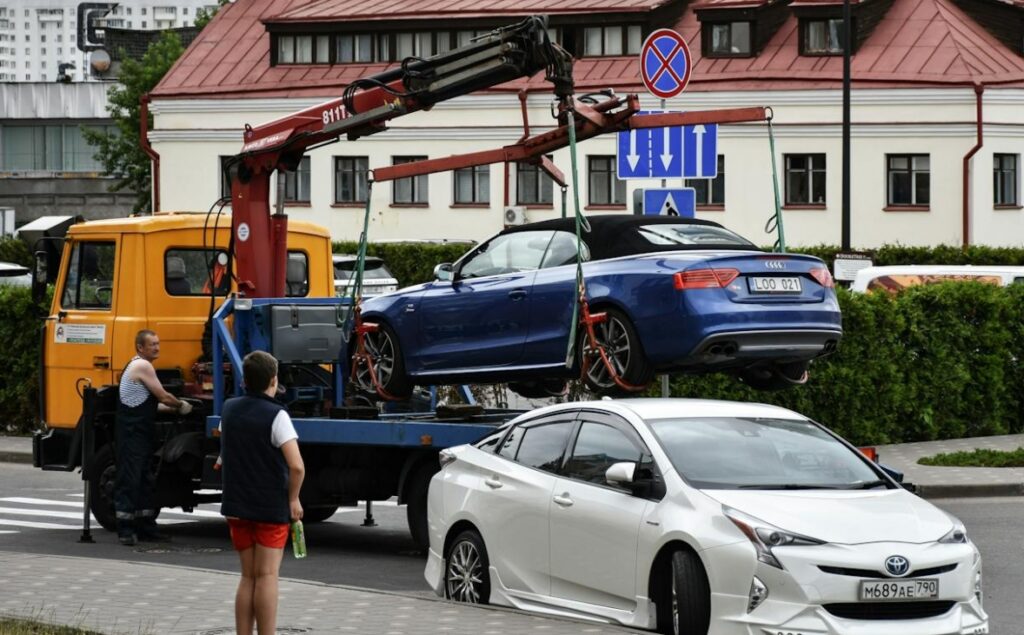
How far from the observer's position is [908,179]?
53438 mm

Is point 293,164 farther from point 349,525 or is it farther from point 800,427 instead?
point 800,427

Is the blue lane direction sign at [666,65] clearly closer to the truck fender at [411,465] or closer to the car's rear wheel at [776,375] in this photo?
the car's rear wheel at [776,375]

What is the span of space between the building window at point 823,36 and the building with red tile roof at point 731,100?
5 centimetres

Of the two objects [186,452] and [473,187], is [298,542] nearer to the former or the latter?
[186,452]

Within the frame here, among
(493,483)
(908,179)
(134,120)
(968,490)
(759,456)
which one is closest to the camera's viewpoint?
(759,456)

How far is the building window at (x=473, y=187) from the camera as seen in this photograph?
58.7 m

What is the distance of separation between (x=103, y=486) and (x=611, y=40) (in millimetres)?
41543

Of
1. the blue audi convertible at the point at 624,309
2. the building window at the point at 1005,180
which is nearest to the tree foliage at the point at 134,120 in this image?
the building window at the point at 1005,180

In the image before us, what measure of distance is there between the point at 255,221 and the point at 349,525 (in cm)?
307

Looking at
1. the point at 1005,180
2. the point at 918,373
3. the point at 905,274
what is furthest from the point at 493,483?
the point at 1005,180

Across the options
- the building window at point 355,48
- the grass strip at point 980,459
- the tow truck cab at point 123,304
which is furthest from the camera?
the building window at point 355,48

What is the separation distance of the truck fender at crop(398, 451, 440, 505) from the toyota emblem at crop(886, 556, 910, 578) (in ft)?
19.3

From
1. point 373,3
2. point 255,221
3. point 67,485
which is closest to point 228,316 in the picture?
point 255,221

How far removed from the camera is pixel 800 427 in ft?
38.4
